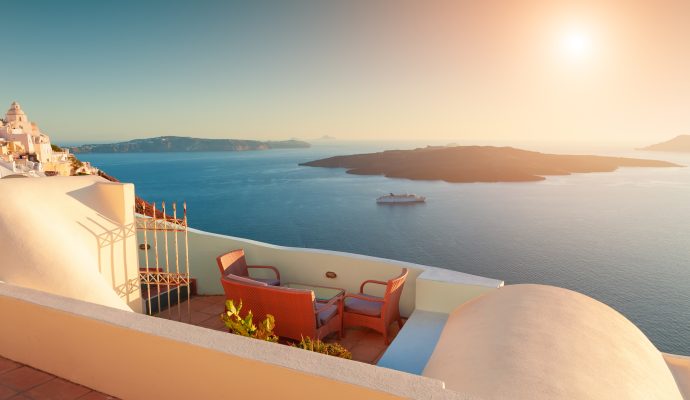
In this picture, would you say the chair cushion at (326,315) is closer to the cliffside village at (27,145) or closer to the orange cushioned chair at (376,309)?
the orange cushioned chair at (376,309)

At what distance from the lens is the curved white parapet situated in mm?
2459

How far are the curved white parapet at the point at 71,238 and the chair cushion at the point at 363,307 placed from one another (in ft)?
6.09

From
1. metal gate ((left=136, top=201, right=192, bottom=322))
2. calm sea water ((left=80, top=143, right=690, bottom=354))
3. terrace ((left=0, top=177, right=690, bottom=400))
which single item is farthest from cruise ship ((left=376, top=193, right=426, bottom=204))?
terrace ((left=0, top=177, right=690, bottom=400))

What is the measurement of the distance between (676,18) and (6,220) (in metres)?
43.5

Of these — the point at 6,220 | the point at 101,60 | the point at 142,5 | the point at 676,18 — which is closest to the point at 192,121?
the point at 101,60

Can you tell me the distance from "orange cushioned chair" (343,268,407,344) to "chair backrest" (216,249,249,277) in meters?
1.28

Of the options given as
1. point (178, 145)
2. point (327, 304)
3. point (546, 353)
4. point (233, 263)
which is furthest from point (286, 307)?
point (178, 145)

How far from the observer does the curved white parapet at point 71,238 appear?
246 cm

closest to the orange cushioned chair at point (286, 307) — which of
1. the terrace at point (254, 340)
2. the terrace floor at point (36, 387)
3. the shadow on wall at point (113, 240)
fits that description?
the terrace at point (254, 340)

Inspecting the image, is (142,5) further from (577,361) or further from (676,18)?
(676,18)

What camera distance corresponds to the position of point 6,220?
102 inches

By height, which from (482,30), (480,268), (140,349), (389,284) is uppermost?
(482,30)

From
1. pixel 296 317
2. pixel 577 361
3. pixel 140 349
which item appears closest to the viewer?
pixel 140 349

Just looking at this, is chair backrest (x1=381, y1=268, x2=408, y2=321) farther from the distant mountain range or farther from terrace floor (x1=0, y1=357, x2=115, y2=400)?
the distant mountain range
